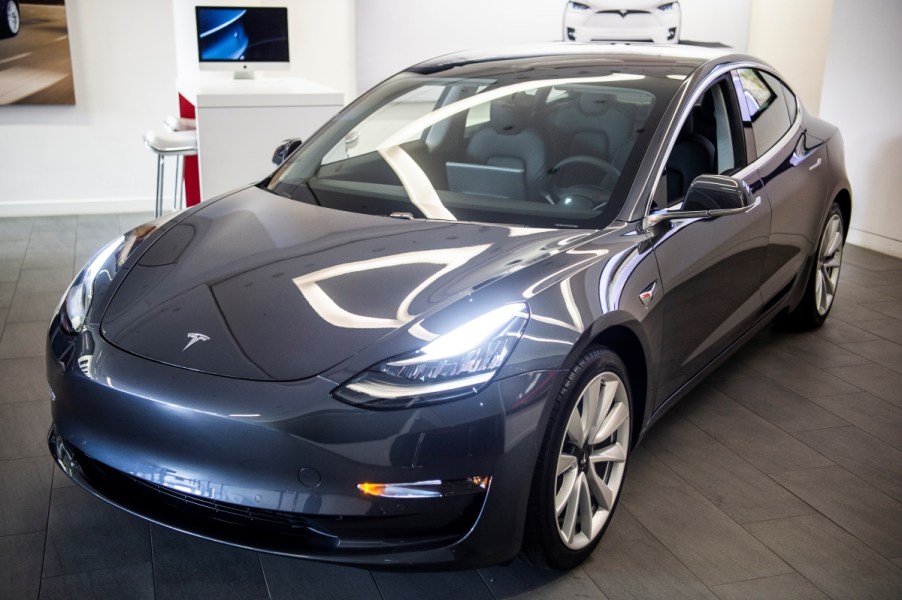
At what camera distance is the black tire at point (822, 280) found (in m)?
3.67

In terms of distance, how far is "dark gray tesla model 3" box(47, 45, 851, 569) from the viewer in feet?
5.80

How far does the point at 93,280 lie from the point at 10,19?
421cm

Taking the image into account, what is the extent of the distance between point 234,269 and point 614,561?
1.18 metres

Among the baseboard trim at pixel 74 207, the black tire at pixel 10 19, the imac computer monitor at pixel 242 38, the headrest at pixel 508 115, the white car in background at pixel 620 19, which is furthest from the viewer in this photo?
the white car in background at pixel 620 19

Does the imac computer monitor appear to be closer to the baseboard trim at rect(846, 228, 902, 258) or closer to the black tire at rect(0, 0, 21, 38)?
the black tire at rect(0, 0, 21, 38)

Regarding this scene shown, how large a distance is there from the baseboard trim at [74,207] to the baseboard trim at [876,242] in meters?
4.54

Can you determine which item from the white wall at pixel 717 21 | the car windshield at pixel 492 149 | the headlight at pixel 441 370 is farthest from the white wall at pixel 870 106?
the headlight at pixel 441 370

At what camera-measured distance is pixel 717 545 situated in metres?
2.30

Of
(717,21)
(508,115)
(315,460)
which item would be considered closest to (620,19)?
(717,21)

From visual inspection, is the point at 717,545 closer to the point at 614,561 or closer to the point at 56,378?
the point at 614,561

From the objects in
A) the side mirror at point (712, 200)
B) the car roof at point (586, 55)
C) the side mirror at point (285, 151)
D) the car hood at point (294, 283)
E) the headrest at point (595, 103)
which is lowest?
the car hood at point (294, 283)

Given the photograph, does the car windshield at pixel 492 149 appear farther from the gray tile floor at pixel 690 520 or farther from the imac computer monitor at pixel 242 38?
the imac computer monitor at pixel 242 38

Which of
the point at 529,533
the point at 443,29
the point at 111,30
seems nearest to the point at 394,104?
the point at 529,533

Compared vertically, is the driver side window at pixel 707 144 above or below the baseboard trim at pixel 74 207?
above
